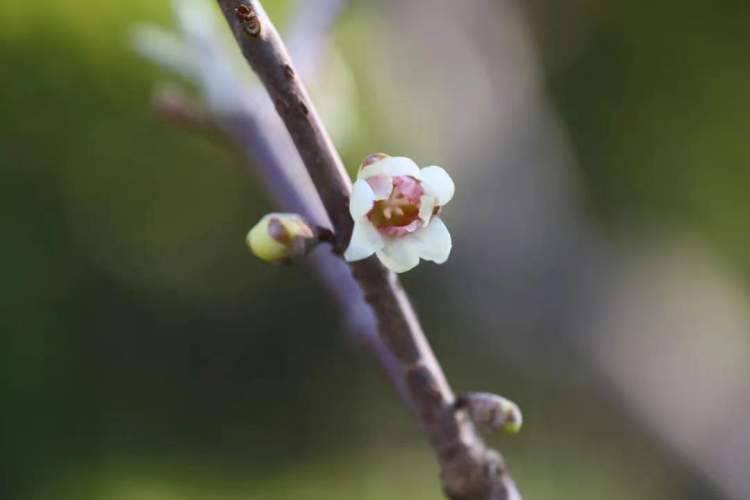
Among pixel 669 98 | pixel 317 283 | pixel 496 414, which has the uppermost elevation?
pixel 669 98

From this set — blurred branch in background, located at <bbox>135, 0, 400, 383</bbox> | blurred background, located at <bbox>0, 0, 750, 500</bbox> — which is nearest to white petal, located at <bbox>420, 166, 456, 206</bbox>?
blurred branch in background, located at <bbox>135, 0, 400, 383</bbox>

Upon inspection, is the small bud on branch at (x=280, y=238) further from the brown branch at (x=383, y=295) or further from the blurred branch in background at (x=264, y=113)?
→ the blurred branch in background at (x=264, y=113)

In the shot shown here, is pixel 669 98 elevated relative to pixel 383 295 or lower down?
elevated

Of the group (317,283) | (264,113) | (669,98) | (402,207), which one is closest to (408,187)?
(402,207)

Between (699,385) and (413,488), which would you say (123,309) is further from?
(699,385)

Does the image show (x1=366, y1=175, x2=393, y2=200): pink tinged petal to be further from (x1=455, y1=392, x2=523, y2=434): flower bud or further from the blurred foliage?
the blurred foliage

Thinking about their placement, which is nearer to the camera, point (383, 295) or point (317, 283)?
point (383, 295)

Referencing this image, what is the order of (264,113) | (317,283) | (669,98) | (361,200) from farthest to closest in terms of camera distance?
(669,98) < (317,283) < (264,113) < (361,200)

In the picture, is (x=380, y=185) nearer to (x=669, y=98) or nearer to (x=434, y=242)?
(x=434, y=242)
